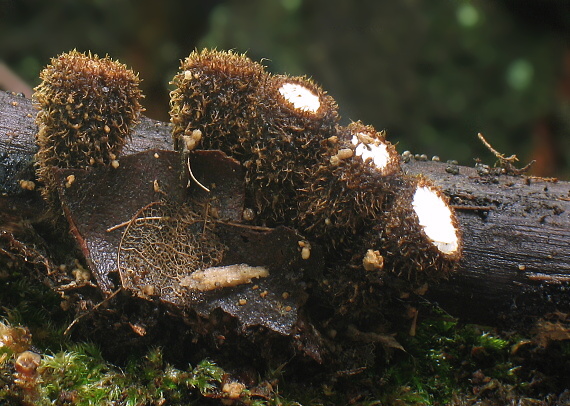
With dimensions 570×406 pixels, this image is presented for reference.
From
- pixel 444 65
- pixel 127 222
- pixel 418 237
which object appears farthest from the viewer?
pixel 444 65

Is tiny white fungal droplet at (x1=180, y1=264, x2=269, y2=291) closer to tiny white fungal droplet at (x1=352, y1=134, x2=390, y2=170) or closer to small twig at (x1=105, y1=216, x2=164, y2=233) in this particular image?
small twig at (x1=105, y1=216, x2=164, y2=233)

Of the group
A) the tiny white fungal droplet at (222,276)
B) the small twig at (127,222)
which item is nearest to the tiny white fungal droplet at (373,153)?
the tiny white fungal droplet at (222,276)

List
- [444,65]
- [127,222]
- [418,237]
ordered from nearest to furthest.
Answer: [418,237], [127,222], [444,65]

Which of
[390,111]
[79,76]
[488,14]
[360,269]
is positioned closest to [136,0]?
[390,111]

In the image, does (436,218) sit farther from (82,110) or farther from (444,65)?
(444,65)

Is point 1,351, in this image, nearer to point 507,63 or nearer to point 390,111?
point 390,111

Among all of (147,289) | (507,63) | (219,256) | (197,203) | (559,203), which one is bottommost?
(147,289)

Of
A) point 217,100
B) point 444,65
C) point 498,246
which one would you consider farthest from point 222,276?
point 444,65
